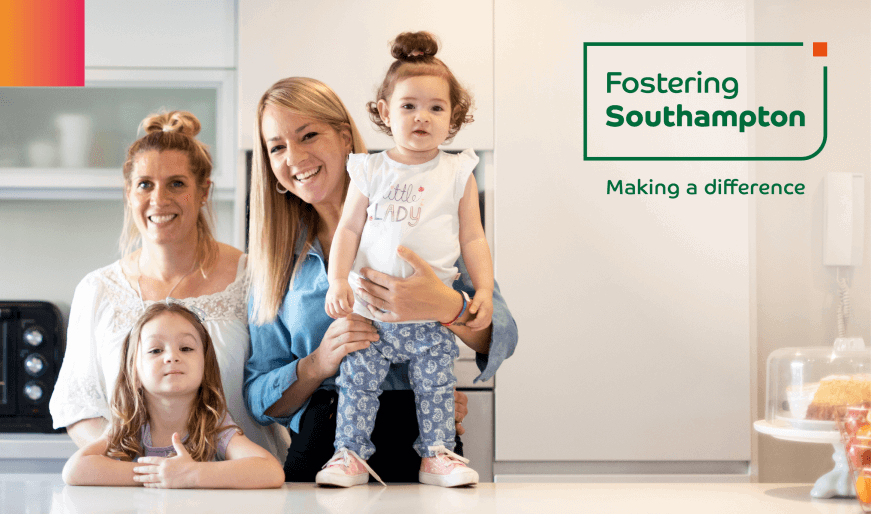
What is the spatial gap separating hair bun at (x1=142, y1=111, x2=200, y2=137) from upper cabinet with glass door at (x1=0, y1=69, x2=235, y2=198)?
1.77ft

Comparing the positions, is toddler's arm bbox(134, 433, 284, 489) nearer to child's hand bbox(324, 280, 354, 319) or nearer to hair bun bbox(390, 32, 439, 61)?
child's hand bbox(324, 280, 354, 319)

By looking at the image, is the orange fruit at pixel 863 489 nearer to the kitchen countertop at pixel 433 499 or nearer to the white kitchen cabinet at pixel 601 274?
the kitchen countertop at pixel 433 499

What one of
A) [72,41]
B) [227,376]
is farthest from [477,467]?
[72,41]

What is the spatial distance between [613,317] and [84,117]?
158 centimetres

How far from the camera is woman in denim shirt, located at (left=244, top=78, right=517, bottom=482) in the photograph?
1.15 metres

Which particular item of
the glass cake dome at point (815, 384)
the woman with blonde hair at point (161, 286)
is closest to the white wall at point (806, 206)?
the glass cake dome at point (815, 384)

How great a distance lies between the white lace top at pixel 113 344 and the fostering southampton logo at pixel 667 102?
977 mm

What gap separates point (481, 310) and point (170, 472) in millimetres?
434

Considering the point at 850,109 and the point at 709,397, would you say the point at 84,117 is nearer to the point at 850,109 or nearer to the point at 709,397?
the point at 709,397

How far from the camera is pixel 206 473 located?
2.78ft

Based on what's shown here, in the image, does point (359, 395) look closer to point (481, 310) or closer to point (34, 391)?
point (481, 310)

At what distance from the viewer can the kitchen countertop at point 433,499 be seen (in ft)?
2.39

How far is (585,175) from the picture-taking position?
5.88 ft

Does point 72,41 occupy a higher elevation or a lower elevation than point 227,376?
higher
